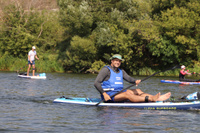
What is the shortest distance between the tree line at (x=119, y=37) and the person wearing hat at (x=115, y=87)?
20.6 metres

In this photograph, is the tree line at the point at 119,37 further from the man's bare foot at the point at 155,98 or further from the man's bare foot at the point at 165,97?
the man's bare foot at the point at 155,98

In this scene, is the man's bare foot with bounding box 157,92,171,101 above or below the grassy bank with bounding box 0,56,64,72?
below

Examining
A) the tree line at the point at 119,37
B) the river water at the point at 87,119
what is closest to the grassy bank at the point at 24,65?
the tree line at the point at 119,37

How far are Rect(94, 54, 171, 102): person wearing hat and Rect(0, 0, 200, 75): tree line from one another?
2057cm

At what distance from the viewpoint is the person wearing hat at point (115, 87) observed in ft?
34.7

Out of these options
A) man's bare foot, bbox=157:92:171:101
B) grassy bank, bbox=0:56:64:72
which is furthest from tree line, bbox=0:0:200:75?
man's bare foot, bbox=157:92:171:101

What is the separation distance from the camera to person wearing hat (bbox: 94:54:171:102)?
1056 centimetres

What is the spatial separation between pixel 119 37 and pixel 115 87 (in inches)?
894

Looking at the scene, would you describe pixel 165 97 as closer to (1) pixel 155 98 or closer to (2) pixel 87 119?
(1) pixel 155 98

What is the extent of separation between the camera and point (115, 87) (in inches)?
427

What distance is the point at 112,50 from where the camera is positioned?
35125 millimetres

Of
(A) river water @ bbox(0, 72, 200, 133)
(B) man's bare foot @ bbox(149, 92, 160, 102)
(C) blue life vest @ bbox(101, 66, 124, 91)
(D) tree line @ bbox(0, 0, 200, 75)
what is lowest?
(A) river water @ bbox(0, 72, 200, 133)

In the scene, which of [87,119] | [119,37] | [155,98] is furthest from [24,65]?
[87,119]

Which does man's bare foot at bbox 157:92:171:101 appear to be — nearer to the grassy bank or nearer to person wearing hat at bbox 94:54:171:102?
person wearing hat at bbox 94:54:171:102
